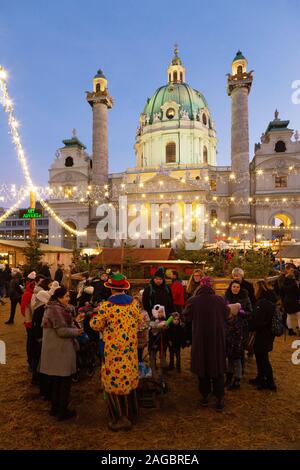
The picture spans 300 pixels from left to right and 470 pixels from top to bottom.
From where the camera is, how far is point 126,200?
147 feet

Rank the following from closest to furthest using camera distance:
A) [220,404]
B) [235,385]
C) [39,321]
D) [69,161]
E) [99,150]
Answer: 1. [220,404]
2. [39,321]
3. [235,385]
4. [99,150]
5. [69,161]

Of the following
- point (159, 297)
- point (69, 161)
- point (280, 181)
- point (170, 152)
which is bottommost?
point (159, 297)

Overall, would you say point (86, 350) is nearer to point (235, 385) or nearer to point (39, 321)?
point (39, 321)

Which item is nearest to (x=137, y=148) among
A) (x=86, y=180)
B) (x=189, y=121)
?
(x=189, y=121)

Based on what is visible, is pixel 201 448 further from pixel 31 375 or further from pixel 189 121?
pixel 189 121

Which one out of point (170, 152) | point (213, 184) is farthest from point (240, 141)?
point (170, 152)

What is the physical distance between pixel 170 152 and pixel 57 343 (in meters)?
54.8

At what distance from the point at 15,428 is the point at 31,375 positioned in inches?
78.1

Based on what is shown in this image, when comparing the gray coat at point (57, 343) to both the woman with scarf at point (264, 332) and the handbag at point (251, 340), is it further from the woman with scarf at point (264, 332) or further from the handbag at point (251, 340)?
the handbag at point (251, 340)

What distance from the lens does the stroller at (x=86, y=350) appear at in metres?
5.62

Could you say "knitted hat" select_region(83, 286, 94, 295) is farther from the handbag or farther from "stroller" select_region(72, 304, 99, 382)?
the handbag

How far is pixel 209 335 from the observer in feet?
Answer: 14.3

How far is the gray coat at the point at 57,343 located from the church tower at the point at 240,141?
121ft

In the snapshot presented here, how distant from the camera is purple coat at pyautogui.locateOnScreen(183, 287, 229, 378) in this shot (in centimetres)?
433
